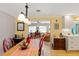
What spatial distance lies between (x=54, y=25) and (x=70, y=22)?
1.29 metres

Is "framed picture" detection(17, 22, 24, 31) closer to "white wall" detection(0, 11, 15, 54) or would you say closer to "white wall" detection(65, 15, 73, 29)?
"white wall" detection(0, 11, 15, 54)

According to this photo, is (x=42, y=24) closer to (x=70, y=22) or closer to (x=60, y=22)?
(x=60, y=22)

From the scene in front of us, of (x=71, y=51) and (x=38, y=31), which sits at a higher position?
(x=38, y=31)

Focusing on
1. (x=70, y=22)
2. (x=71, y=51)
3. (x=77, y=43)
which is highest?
(x=70, y=22)

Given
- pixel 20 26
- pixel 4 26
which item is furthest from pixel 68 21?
pixel 4 26

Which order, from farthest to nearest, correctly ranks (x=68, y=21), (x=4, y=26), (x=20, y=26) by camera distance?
1. (x=20, y=26)
2. (x=68, y=21)
3. (x=4, y=26)

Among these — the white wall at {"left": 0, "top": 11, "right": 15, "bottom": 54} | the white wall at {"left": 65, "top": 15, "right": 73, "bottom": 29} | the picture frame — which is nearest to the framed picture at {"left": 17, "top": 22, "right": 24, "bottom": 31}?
the picture frame

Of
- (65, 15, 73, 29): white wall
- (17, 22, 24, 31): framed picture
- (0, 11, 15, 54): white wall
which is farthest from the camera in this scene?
(17, 22, 24, 31): framed picture

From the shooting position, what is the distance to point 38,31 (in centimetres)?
948

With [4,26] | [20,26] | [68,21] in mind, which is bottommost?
[4,26]

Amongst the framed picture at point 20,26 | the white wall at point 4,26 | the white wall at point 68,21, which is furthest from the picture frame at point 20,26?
the white wall at point 68,21

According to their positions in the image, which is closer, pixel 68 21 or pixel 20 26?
pixel 68 21

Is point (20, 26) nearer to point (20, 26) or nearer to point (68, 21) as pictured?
point (20, 26)

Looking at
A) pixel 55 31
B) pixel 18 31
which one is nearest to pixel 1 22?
pixel 18 31
